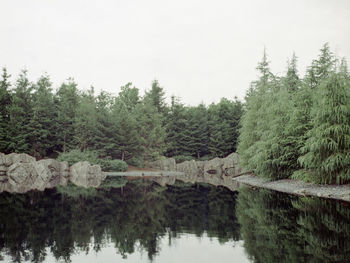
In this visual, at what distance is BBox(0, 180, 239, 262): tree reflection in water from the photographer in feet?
23.6

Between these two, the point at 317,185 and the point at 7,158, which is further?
the point at 7,158

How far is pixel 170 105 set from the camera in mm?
57750

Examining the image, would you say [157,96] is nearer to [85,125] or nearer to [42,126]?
[85,125]

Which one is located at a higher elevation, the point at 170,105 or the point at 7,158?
the point at 170,105

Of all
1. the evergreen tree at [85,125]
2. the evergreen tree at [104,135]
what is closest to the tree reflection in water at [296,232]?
the evergreen tree at [104,135]

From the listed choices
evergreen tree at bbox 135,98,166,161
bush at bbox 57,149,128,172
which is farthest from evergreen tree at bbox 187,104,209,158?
bush at bbox 57,149,128,172

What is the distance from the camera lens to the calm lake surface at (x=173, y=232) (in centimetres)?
659

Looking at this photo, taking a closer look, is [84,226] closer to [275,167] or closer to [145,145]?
[275,167]

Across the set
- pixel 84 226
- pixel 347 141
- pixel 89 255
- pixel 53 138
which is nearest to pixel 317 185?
pixel 347 141

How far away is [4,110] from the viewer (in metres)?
42.5

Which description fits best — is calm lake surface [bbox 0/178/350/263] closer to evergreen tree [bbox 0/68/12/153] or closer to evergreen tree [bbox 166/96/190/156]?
evergreen tree [bbox 0/68/12/153]

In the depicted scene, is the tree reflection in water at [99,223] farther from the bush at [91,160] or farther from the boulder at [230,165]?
the boulder at [230,165]

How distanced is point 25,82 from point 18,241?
40715 millimetres

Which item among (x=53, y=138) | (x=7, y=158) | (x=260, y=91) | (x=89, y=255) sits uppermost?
(x=260, y=91)
